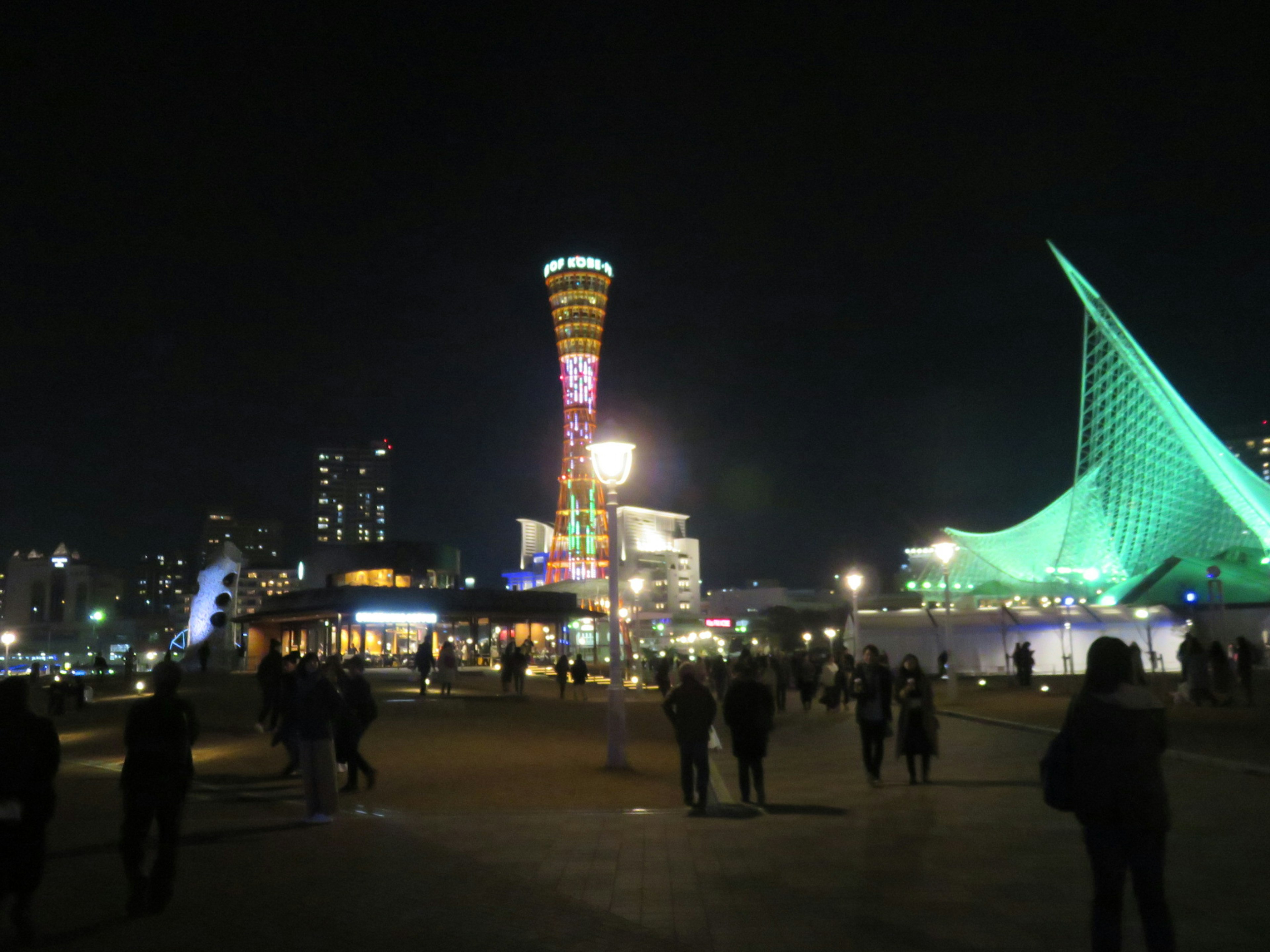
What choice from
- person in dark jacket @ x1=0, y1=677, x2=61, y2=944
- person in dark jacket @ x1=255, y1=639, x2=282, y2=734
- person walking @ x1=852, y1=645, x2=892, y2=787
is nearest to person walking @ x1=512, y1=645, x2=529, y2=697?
person in dark jacket @ x1=255, y1=639, x2=282, y2=734

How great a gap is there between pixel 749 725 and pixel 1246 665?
620 inches

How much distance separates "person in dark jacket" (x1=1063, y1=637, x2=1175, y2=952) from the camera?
4.33 meters

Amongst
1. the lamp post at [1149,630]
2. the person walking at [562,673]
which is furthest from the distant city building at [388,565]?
the lamp post at [1149,630]

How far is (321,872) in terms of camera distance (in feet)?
24.0

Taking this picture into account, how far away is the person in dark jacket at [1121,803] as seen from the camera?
170 inches

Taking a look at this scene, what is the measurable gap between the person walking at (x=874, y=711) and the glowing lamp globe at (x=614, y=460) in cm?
403

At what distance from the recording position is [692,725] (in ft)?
33.1

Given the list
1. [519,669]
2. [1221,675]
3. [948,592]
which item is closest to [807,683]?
[948,592]

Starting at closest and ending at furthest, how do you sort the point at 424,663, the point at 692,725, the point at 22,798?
1. the point at 22,798
2. the point at 692,725
3. the point at 424,663

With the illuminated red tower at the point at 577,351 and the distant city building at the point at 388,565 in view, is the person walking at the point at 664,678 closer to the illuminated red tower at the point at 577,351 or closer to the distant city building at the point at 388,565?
the distant city building at the point at 388,565

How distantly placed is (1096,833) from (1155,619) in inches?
1525

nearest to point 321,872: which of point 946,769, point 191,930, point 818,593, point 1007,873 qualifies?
point 191,930

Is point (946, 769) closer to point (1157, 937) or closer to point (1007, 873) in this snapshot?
point (1007, 873)

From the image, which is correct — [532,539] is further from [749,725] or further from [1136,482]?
[749,725]
